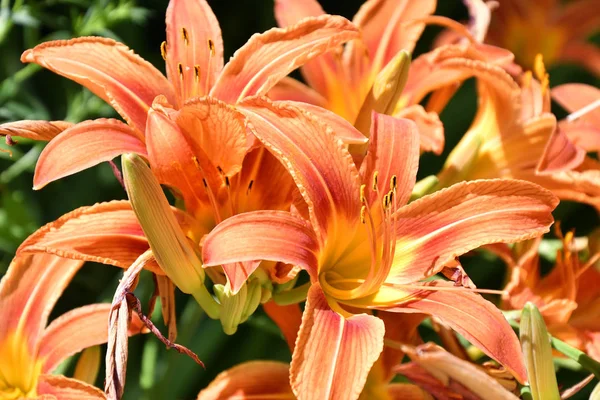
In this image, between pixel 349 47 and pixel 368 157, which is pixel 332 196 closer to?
pixel 368 157

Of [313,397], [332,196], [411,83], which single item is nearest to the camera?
[313,397]

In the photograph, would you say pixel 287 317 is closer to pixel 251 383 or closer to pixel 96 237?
pixel 251 383

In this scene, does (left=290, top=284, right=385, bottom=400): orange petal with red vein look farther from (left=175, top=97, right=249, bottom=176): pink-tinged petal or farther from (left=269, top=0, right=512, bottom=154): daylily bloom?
(left=269, top=0, right=512, bottom=154): daylily bloom

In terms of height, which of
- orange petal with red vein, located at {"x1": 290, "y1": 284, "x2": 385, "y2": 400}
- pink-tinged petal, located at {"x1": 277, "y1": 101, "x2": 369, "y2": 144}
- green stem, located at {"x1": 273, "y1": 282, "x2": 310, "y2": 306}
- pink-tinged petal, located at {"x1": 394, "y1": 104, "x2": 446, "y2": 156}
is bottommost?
green stem, located at {"x1": 273, "y1": 282, "x2": 310, "y2": 306}

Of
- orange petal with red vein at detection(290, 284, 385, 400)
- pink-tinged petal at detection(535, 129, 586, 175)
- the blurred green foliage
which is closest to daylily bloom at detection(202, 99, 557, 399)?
orange petal with red vein at detection(290, 284, 385, 400)

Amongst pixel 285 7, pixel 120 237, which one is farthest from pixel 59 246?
pixel 285 7

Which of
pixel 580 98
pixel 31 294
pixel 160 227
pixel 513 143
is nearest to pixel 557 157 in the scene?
pixel 513 143
